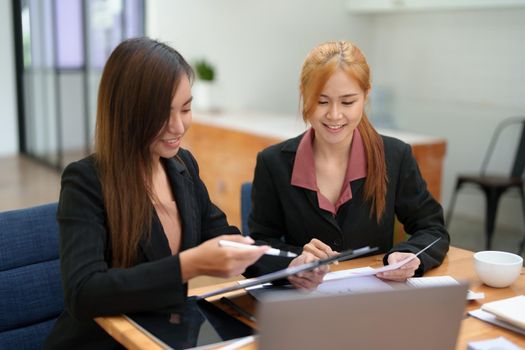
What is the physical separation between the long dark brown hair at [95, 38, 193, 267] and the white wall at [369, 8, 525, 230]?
394 cm

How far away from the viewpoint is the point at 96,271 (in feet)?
4.19

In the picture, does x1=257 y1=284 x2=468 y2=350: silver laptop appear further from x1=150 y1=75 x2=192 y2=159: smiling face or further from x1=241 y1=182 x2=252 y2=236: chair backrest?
x1=241 y1=182 x2=252 y2=236: chair backrest

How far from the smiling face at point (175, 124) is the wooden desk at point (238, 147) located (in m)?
2.39

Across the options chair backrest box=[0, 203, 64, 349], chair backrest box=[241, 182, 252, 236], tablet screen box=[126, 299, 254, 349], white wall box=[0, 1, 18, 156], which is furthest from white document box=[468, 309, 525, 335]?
white wall box=[0, 1, 18, 156]

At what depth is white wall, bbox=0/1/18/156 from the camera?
6.36m

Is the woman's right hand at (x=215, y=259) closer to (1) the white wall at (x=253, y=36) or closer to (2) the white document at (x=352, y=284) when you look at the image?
(2) the white document at (x=352, y=284)

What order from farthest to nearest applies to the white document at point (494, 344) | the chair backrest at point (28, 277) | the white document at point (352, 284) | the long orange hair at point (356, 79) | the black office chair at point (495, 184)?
the black office chair at point (495, 184) < the long orange hair at point (356, 79) < the chair backrest at point (28, 277) < the white document at point (352, 284) < the white document at point (494, 344)

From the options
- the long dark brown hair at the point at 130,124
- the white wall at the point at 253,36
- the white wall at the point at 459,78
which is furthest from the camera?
the white wall at the point at 253,36

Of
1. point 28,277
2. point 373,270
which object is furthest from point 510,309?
point 28,277

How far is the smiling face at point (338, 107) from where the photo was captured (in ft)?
5.58

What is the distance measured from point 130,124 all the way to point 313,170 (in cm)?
63

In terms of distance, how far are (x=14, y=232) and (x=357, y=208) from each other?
0.90m

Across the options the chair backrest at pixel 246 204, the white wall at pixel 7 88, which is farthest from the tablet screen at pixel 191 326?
the white wall at pixel 7 88

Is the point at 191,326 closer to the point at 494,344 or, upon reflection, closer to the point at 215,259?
the point at 215,259
